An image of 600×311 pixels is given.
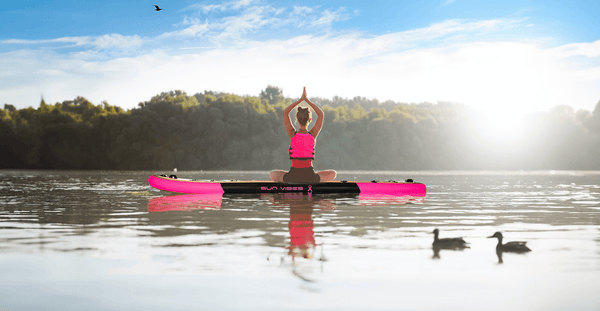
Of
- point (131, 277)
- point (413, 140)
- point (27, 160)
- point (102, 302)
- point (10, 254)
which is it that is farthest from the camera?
point (413, 140)

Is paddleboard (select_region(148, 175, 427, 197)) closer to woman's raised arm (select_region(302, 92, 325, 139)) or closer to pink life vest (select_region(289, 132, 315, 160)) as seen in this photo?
pink life vest (select_region(289, 132, 315, 160))

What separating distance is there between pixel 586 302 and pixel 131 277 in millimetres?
3313

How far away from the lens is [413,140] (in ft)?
237

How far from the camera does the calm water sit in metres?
3.84

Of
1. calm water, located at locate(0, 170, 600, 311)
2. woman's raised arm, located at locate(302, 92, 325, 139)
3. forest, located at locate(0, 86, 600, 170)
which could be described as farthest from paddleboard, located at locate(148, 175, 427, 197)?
forest, located at locate(0, 86, 600, 170)

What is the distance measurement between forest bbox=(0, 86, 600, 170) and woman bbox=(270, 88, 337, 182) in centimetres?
5277

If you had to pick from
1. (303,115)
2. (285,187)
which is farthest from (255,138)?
(303,115)

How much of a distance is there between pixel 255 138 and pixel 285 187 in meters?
54.8

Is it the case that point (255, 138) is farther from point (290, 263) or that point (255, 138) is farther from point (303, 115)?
point (290, 263)

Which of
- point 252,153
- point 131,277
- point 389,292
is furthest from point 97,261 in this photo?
point 252,153

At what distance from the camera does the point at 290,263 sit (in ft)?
15.9

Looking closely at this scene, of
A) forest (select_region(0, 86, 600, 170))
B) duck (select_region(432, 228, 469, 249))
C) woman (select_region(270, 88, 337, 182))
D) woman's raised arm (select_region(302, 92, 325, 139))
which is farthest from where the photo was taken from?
forest (select_region(0, 86, 600, 170))

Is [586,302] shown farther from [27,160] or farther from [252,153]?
[27,160]

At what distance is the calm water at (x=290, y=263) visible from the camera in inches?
151
